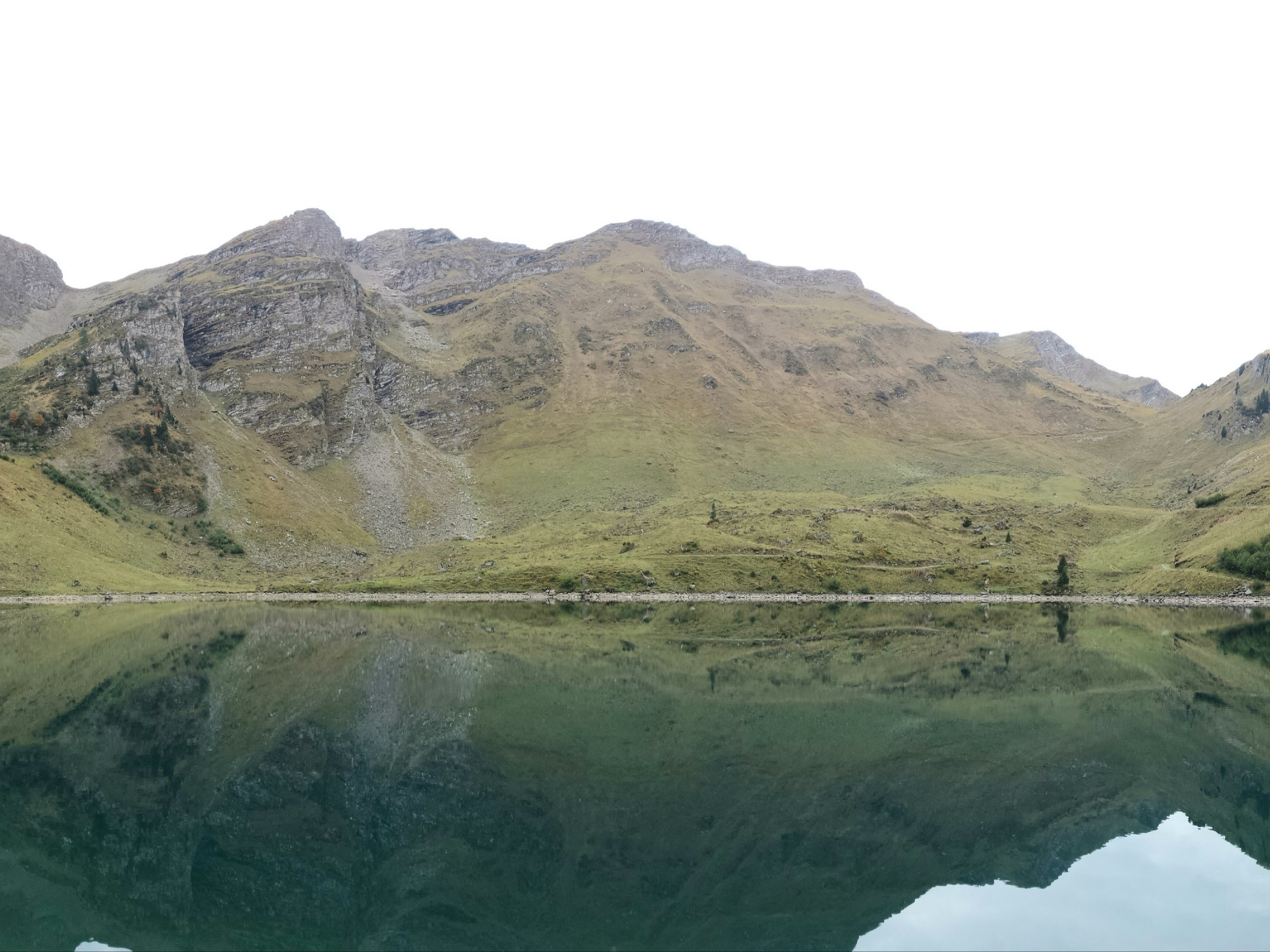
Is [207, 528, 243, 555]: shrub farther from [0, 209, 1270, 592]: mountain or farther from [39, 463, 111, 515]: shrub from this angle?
[39, 463, 111, 515]: shrub

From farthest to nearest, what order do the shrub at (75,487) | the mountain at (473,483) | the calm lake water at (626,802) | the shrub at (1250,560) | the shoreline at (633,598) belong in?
the shrub at (75,487), the mountain at (473,483), the shoreline at (633,598), the shrub at (1250,560), the calm lake water at (626,802)

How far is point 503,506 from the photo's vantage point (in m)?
155

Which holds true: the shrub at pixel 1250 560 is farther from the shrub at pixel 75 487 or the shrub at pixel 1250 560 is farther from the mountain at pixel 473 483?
the shrub at pixel 75 487

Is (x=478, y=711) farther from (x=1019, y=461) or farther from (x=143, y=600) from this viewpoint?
(x=1019, y=461)

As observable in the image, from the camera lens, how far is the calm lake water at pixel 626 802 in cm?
1756

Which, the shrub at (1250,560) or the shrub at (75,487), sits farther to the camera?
the shrub at (75,487)

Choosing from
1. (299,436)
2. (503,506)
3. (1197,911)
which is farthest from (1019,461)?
(1197,911)

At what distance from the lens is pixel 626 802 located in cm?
2470

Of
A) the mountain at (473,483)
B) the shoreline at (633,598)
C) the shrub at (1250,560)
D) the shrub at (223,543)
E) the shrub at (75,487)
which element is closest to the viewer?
the shrub at (1250,560)

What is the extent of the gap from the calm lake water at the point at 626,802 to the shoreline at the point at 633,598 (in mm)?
40595

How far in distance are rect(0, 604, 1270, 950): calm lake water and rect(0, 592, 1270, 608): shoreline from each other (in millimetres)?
40595

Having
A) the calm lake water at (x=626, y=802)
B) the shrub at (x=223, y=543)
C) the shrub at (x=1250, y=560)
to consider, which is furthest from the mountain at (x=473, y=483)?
the calm lake water at (x=626, y=802)

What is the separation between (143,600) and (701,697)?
76.8 meters

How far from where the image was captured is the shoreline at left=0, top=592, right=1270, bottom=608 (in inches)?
3474
